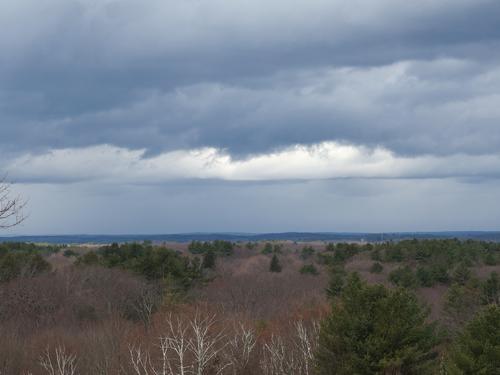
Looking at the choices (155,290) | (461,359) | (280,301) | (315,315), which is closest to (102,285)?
(155,290)

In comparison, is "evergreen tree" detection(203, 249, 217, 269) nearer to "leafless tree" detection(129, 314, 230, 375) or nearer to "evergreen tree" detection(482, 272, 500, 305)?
"evergreen tree" detection(482, 272, 500, 305)

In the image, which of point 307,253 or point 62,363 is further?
point 307,253

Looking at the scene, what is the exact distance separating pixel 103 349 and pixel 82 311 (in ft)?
78.5

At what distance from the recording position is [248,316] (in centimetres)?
5800

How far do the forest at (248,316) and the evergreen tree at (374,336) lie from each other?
1.7 inches

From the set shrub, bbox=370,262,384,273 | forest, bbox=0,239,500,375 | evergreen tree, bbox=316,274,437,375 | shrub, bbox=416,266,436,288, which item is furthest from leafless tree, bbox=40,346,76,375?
shrub, bbox=370,262,384,273

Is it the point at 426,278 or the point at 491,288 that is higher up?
the point at 491,288

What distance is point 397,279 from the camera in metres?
76.5

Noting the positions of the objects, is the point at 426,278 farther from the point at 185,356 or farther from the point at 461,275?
the point at 185,356

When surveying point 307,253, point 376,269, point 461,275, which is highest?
point 307,253

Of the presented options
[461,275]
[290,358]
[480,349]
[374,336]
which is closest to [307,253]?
[461,275]

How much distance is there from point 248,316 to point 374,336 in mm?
33450

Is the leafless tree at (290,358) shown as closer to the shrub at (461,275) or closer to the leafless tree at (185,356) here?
the leafless tree at (185,356)

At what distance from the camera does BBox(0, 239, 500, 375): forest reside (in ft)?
82.4
